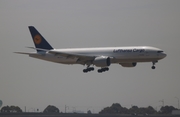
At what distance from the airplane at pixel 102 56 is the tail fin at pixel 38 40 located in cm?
123

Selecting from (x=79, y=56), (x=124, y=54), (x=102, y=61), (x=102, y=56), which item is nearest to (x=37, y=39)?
(x=79, y=56)

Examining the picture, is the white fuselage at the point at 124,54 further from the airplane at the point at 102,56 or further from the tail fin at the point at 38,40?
the tail fin at the point at 38,40

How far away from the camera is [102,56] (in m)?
118

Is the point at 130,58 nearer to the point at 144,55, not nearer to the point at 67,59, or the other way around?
the point at 144,55

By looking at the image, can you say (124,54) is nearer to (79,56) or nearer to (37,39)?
(79,56)

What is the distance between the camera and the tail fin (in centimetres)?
13150

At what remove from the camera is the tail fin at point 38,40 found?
431 ft

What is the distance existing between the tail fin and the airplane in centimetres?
123

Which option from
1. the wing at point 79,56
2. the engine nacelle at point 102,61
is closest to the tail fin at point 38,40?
the wing at point 79,56

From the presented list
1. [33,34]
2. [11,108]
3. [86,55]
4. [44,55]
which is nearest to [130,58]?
[86,55]

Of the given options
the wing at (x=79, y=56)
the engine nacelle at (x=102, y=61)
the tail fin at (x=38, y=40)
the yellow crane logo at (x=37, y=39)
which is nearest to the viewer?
the engine nacelle at (x=102, y=61)

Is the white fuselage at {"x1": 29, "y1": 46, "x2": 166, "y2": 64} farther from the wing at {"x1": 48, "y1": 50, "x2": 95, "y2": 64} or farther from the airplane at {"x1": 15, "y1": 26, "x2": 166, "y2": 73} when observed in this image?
the wing at {"x1": 48, "y1": 50, "x2": 95, "y2": 64}

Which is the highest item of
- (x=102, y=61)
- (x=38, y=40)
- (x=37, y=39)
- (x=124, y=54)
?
(x=37, y=39)

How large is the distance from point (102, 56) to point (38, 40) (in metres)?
22.5
